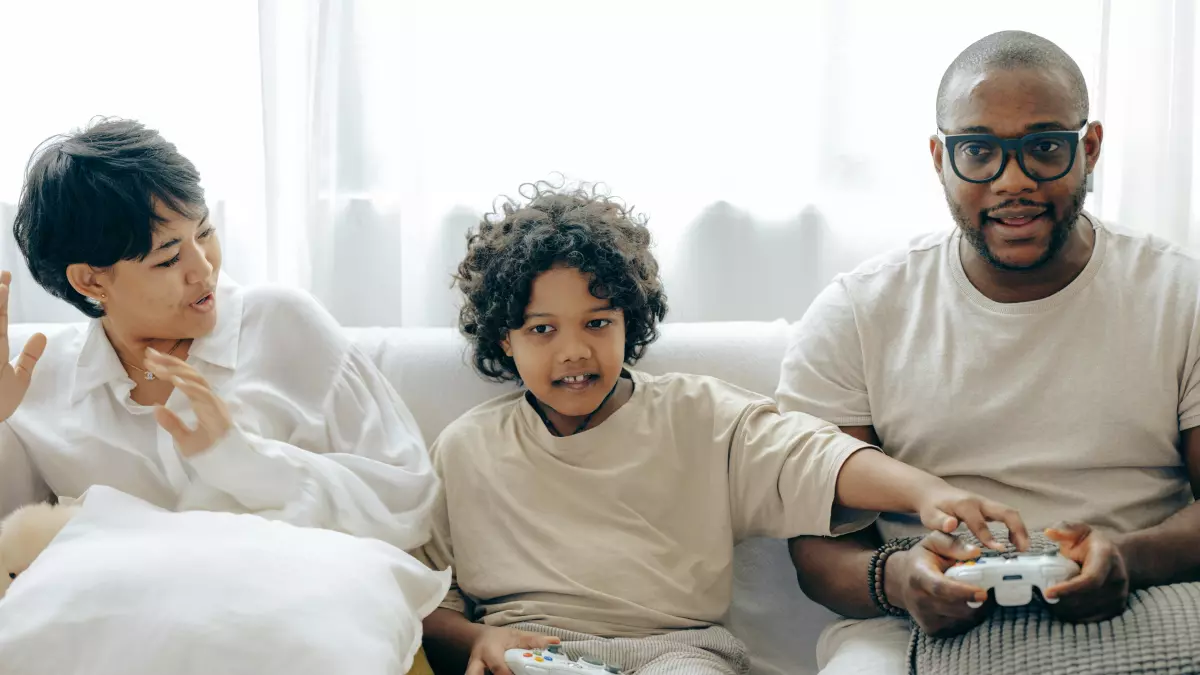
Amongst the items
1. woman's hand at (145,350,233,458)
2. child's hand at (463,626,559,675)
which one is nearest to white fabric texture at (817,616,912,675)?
child's hand at (463,626,559,675)

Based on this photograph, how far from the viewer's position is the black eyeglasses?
5.80ft

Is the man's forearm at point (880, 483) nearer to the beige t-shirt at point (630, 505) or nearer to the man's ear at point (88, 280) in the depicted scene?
the beige t-shirt at point (630, 505)

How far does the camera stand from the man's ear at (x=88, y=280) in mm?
1812

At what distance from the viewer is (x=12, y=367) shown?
1789mm

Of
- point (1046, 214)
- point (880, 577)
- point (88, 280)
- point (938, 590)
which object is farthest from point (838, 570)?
point (88, 280)

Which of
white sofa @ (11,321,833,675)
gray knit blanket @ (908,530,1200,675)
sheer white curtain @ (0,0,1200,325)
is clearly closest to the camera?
gray knit blanket @ (908,530,1200,675)

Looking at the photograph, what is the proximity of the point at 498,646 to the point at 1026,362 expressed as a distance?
3.02ft

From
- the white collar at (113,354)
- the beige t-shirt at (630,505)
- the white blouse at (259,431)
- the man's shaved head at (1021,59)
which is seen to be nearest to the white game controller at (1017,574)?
the beige t-shirt at (630,505)

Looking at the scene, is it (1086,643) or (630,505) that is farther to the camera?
(630,505)

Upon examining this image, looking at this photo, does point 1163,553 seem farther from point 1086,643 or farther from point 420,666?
point 420,666

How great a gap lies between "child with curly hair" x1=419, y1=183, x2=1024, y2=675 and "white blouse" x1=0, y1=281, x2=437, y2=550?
0.45ft

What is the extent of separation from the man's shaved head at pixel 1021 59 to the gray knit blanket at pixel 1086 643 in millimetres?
747

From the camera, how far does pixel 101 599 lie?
4.85 ft

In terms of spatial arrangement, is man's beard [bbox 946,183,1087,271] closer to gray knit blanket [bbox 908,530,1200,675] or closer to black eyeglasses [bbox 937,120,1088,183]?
black eyeglasses [bbox 937,120,1088,183]
